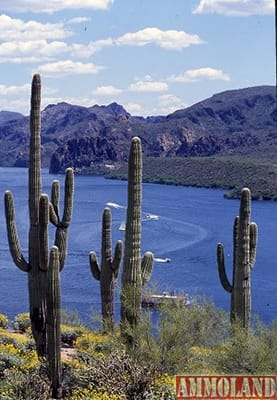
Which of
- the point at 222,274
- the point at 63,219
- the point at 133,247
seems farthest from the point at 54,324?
the point at 222,274

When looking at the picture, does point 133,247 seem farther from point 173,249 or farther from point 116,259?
point 173,249

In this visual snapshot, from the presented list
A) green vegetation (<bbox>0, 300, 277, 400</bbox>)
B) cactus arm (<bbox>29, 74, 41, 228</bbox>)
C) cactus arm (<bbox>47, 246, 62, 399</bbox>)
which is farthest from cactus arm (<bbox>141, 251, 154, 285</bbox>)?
cactus arm (<bbox>29, 74, 41, 228</bbox>)

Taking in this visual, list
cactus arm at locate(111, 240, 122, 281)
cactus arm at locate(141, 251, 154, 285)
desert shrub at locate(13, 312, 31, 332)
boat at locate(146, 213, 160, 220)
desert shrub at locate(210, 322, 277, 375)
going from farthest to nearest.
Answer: boat at locate(146, 213, 160, 220)
desert shrub at locate(13, 312, 31, 332)
cactus arm at locate(111, 240, 122, 281)
cactus arm at locate(141, 251, 154, 285)
desert shrub at locate(210, 322, 277, 375)

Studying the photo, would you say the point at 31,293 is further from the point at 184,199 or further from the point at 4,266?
the point at 184,199

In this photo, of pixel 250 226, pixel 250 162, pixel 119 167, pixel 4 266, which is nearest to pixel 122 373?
pixel 250 226

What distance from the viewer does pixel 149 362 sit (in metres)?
14.0

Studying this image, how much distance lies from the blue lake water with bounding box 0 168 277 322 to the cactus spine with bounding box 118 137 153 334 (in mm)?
1469

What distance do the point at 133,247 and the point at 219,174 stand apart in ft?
410

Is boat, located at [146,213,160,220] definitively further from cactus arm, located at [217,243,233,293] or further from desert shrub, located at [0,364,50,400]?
desert shrub, located at [0,364,50,400]

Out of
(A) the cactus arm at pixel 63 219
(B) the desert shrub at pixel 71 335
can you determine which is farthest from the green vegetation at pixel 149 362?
(B) the desert shrub at pixel 71 335

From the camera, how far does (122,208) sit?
96.9 metres

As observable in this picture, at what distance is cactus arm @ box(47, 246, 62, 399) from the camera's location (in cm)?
1410

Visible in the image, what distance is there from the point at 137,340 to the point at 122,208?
8231 cm

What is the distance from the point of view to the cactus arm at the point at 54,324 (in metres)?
14.1
